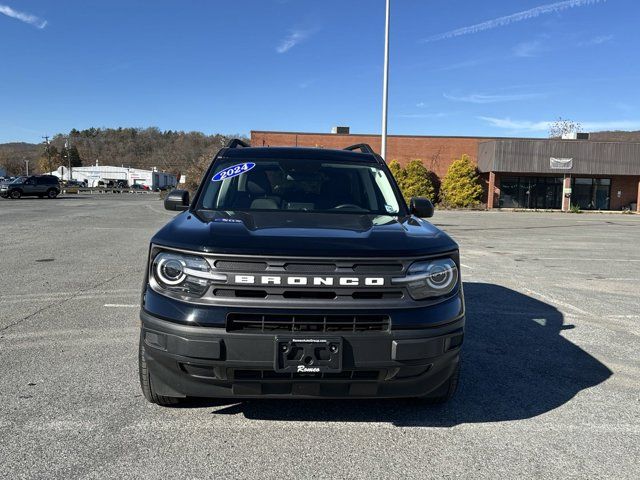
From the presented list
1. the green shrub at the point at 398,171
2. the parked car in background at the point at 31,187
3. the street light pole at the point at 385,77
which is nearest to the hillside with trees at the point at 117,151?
the parked car in background at the point at 31,187

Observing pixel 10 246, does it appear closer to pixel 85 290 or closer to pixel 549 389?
pixel 85 290

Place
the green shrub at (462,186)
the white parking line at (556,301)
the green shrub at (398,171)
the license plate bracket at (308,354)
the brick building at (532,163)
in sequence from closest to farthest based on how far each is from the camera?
the license plate bracket at (308,354)
the white parking line at (556,301)
the green shrub at (398,171)
the green shrub at (462,186)
the brick building at (532,163)

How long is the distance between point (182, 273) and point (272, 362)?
0.73 m

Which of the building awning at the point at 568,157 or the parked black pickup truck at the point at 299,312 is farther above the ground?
the building awning at the point at 568,157

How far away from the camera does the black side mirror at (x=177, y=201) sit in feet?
14.7

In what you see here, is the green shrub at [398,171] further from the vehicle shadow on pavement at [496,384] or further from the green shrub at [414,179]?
the vehicle shadow on pavement at [496,384]

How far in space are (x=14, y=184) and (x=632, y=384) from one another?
1829 inches

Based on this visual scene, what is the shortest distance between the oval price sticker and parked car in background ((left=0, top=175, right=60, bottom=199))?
44.1 metres

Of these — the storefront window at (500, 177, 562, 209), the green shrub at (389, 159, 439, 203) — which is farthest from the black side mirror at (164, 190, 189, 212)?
the storefront window at (500, 177, 562, 209)

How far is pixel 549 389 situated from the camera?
13.9 feet

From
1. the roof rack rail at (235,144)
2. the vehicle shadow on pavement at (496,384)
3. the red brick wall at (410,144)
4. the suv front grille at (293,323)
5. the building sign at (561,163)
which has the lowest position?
the vehicle shadow on pavement at (496,384)

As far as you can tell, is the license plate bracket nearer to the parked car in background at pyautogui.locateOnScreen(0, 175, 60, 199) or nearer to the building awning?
the parked car in background at pyautogui.locateOnScreen(0, 175, 60, 199)

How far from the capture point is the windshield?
4.40m

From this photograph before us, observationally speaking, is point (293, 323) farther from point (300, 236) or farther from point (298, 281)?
point (300, 236)
